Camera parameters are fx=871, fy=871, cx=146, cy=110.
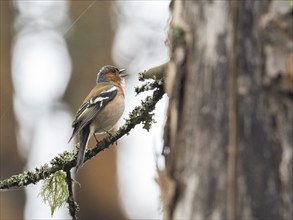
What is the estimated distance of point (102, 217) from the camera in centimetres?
1255

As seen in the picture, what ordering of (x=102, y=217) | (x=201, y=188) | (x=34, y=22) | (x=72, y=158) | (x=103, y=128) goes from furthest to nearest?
(x=34, y=22), (x=102, y=217), (x=103, y=128), (x=72, y=158), (x=201, y=188)

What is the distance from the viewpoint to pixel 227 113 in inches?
101

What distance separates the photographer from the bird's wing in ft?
22.8

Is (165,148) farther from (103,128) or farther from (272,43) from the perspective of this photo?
(103,128)

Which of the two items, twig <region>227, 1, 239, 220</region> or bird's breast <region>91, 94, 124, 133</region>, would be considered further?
bird's breast <region>91, 94, 124, 133</region>

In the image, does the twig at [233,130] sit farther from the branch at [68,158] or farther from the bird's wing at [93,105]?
the bird's wing at [93,105]

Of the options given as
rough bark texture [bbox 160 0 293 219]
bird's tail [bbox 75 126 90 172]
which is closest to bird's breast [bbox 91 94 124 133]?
bird's tail [bbox 75 126 90 172]

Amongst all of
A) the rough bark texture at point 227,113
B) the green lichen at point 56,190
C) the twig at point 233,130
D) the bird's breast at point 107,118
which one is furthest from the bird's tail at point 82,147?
the twig at point 233,130

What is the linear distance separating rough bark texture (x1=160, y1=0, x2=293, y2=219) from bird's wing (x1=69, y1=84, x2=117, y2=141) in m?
4.17

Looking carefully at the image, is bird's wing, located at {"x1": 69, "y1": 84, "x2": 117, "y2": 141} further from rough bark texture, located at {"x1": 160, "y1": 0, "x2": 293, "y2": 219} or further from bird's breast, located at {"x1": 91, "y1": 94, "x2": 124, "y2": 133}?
rough bark texture, located at {"x1": 160, "y1": 0, "x2": 293, "y2": 219}

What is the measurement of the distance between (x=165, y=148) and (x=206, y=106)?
0.20 meters

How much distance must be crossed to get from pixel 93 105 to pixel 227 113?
478 centimetres

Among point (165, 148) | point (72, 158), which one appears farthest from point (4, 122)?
point (165, 148)

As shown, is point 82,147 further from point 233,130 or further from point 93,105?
point 233,130
